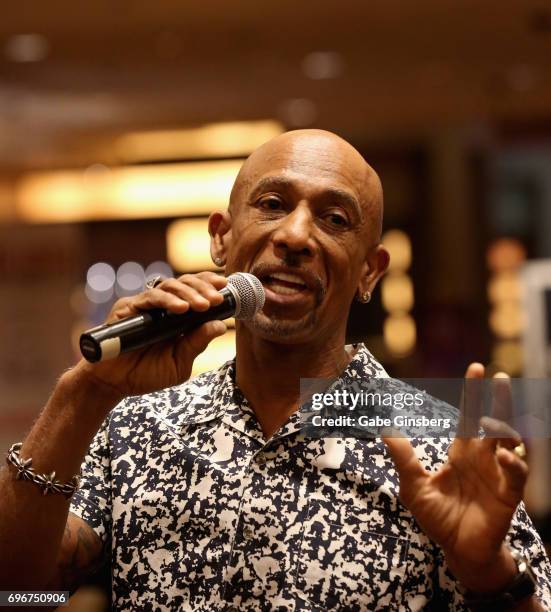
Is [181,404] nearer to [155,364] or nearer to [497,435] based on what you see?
[155,364]

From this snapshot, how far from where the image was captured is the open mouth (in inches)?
62.7

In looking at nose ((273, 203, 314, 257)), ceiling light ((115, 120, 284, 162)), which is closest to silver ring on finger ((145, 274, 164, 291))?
nose ((273, 203, 314, 257))

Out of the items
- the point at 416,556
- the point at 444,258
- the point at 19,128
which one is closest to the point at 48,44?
the point at 19,128

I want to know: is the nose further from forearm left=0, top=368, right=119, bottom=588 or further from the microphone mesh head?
forearm left=0, top=368, right=119, bottom=588

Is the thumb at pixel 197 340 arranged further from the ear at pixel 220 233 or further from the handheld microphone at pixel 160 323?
the ear at pixel 220 233

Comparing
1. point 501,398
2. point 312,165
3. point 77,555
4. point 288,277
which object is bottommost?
point 77,555

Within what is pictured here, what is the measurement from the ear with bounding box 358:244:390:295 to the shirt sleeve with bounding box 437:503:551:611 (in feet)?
1.80

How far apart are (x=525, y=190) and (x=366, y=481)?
6.07 metres

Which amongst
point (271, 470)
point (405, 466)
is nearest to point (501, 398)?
point (405, 466)

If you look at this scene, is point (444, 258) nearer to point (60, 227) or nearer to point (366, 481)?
point (60, 227)

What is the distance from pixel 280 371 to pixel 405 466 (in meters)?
0.42

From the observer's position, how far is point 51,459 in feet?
4.60

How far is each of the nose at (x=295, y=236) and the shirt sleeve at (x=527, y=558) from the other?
22.5 inches

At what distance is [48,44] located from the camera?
20.3ft
